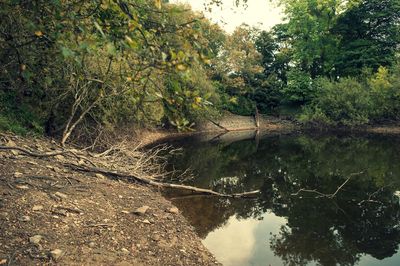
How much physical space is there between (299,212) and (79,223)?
27.2 ft

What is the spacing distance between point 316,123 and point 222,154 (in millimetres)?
25778

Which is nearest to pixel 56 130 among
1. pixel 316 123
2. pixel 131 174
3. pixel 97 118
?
pixel 97 118

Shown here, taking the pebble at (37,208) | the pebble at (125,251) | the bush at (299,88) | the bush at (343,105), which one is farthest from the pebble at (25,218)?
the bush at (299,88)

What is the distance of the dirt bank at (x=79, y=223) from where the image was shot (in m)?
6.31

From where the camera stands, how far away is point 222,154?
2756 centimetres

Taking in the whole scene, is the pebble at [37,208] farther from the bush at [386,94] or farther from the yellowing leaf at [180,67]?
the bush at [386,94]

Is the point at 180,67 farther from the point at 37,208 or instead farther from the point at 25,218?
the point at 37,208

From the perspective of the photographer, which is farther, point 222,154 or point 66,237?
point 222,154

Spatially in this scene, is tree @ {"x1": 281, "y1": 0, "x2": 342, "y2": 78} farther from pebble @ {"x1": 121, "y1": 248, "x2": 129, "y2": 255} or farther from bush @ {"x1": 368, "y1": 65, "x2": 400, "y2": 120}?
pebble @ {"x1": 121, "y1": 248, "x2": 129, "y2": 255}

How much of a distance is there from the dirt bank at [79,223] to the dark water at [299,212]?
67.0 inches

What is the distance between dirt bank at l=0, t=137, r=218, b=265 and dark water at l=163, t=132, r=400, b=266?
1.70 m

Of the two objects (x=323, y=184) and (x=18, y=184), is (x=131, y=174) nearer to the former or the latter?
(x=18, y=184)

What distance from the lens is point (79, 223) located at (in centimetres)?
762

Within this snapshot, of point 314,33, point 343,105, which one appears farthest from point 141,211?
point 314,33
